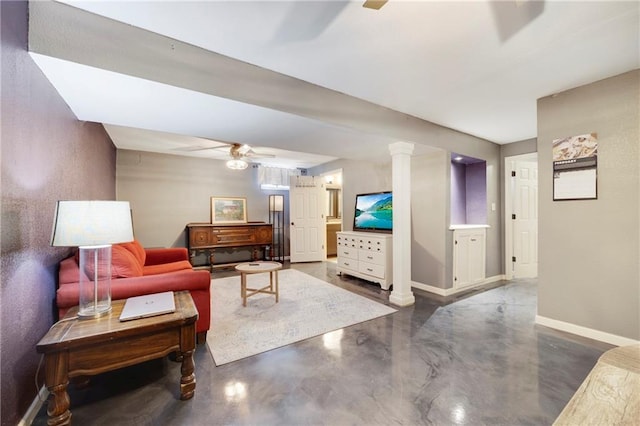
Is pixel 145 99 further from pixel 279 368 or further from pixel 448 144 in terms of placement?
pixel 448 144

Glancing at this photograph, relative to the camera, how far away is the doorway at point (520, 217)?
4379 mm

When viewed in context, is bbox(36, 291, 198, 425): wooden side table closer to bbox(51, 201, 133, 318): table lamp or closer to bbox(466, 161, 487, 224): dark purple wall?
bbox(51, 201, 133, 318): table lamp

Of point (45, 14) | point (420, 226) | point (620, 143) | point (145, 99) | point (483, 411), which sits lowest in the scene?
point (483, 411)

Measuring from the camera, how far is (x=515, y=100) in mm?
2719

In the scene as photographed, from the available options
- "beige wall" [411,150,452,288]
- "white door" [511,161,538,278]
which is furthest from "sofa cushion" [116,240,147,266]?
"white door" [511,161,538,278]

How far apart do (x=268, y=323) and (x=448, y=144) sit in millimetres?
3256

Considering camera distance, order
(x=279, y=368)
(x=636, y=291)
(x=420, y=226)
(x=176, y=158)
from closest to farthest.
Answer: (x=279, y=368) → (x=636, y=291) → (x=420, y=226) → (x=176, y=158)

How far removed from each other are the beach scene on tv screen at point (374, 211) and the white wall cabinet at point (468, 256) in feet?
3.31

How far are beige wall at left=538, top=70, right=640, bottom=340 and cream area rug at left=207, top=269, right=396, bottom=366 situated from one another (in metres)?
1.71

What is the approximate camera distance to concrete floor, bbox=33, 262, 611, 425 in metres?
1.50

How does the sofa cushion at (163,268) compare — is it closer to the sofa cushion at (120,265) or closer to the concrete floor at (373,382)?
the sofa cushion at (120,265)

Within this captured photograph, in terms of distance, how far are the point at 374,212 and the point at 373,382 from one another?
3093mm

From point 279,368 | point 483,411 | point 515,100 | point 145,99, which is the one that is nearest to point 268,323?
point 279,368

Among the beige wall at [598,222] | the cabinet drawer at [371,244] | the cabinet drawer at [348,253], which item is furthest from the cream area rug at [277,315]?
the beige wall at [598,222]
